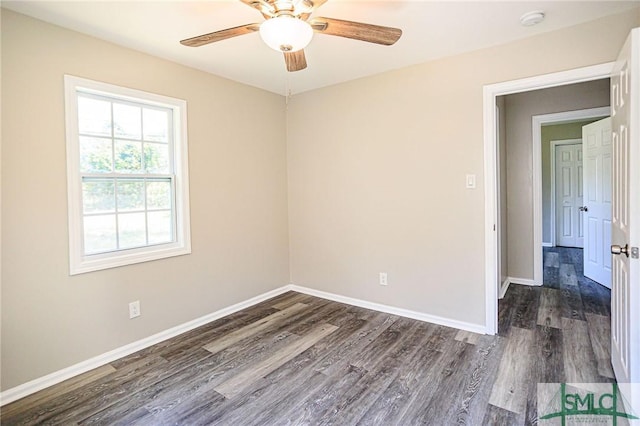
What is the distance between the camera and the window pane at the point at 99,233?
8.14 ft

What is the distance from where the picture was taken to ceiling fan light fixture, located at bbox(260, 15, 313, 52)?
1560 mm

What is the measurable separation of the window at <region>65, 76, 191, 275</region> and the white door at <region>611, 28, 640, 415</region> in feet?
10.2

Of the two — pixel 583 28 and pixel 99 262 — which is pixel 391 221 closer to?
pixel 583 28

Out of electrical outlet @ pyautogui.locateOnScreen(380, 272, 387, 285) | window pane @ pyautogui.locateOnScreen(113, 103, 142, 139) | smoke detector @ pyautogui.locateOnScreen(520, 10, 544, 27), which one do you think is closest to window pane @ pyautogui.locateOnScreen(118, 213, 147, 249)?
window pane @ pyautogui.locateOnScreen(113, 103, 142, 139)

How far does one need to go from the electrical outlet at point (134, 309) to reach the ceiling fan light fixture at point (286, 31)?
2.26 metres

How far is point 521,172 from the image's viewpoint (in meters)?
4.28

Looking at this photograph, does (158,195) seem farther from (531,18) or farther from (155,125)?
(531,18)

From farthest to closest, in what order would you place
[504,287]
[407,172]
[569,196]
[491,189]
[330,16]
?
[569,196] < [504,287] < [407,172] < [491,189] < [330,16]

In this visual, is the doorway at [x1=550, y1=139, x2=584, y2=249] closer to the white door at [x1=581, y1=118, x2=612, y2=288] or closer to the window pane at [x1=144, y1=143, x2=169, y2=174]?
the white door at [x1=581, y1=118, x2=612, y2=288]

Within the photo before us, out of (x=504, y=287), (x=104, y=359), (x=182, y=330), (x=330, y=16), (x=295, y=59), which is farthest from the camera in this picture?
(x=504, y=287)

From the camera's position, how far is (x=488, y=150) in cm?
278

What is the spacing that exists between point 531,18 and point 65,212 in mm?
3450

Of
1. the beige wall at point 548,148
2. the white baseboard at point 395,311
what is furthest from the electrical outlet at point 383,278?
the beige wall at point 548,148

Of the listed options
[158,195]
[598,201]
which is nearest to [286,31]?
[158,195]
